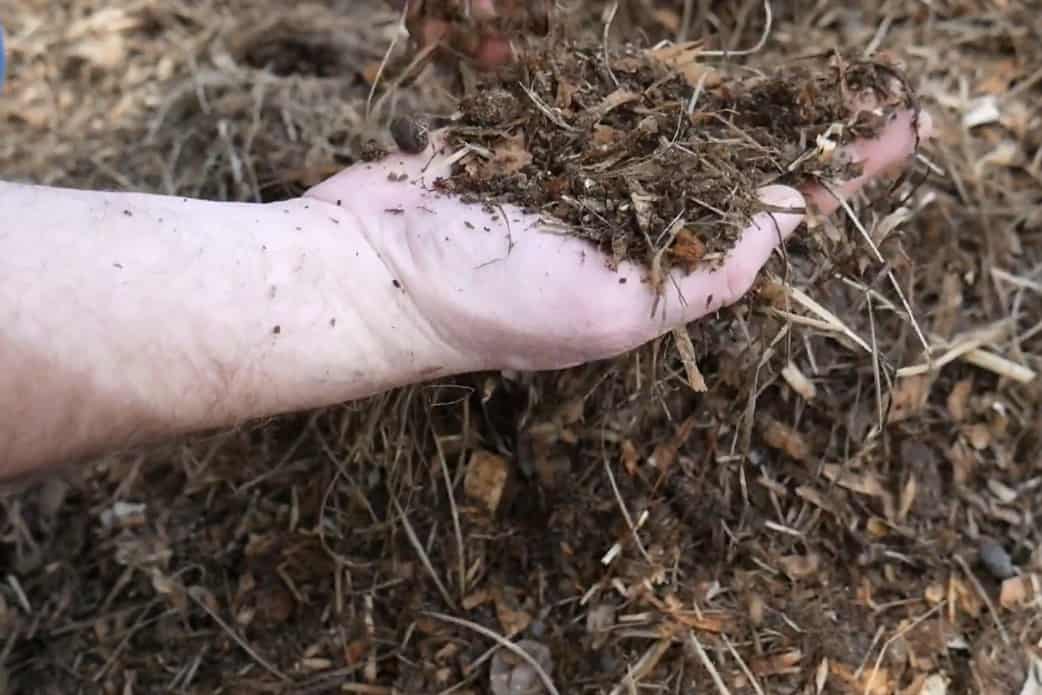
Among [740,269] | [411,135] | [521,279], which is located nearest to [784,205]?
[740,269]

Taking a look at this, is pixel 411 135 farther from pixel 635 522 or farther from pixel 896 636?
pixel 896 636

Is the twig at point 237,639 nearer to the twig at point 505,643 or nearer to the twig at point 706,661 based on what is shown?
the twig at point 505,643

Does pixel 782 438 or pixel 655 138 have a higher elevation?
pixel 655 138

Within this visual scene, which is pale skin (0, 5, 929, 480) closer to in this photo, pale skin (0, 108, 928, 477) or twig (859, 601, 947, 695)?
pale skin (0, 108, 928, 477)

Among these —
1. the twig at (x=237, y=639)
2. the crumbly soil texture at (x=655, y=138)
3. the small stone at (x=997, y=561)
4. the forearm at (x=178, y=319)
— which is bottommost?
the twig at (x=237, y=639)

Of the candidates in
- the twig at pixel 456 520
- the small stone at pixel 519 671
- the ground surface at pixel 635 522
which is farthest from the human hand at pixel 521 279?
the small stone at pixel 519 671

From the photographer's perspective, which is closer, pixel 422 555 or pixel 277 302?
pixel 277 302

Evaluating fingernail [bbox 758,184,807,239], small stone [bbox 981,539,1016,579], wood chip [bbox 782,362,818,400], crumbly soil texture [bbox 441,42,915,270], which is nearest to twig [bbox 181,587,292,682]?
crumbly soil texture [bbox 441,42,915,270]
